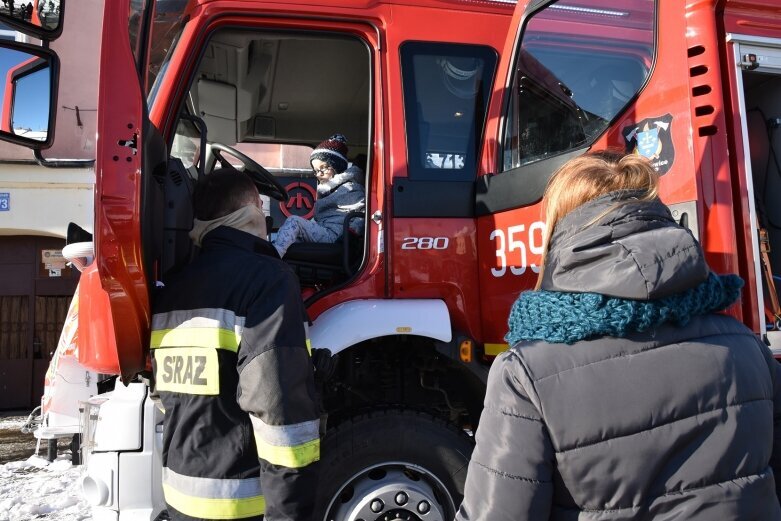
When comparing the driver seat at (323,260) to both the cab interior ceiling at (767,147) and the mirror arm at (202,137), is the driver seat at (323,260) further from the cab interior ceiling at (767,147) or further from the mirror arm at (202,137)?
the cab interior ceiling at (767,147)

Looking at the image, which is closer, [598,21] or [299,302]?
[299,302]

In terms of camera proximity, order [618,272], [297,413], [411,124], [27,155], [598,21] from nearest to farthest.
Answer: [618,272] < [297,413] < [598,21] < [411,124] < [27,155]

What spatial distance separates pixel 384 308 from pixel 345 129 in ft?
7.59

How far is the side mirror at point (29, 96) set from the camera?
6.93 ft

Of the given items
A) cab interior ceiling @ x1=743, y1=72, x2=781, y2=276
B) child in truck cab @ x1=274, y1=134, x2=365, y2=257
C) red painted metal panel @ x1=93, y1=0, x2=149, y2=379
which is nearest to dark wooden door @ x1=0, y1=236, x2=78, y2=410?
child in truck cab @ x1=274, y1=134, x2=365, y2=257

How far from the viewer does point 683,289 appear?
117 cm

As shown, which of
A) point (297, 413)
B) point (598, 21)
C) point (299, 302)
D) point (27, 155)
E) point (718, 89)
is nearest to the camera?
point (297, 413)

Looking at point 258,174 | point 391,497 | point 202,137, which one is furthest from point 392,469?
point 202,137

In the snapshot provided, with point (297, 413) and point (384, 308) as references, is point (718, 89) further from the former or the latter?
point (297, 413)

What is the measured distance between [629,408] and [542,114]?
6.48ft

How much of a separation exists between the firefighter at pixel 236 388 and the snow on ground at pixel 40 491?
7.86 ft

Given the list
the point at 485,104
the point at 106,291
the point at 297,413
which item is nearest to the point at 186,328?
the point at 106,291

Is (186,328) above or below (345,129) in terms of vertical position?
below

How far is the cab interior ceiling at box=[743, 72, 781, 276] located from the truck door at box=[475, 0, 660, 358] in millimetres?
629
